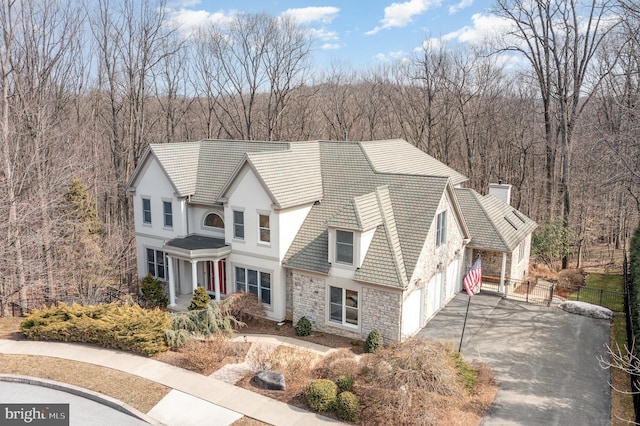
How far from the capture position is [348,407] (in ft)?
40.9

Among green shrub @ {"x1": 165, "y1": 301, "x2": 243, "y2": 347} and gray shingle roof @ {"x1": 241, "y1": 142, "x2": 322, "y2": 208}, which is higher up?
gray shingle roof @ {"x1": 241, "y1": 142, "x2": 322, "y2": 208}

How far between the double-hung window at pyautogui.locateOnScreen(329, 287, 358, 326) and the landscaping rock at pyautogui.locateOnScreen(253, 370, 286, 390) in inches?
195

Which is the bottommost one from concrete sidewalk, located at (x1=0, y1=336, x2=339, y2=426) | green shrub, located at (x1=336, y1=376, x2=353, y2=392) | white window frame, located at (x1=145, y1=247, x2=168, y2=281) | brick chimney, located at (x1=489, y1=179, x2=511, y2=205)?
concrete sidewalk, located at (x1=0, y1=336, x2=339, y2=426)

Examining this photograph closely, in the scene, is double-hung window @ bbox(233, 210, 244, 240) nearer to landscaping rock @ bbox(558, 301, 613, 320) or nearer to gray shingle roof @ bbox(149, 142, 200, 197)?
gray shingle roof @ bbox(149, 142, 200, 197)

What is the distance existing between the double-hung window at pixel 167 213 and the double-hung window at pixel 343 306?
34.5ft

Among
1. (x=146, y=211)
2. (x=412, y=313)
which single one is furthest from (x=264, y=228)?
(x=146, y=211)

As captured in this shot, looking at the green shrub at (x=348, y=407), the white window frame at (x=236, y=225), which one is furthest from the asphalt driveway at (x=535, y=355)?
the white window frame at (x=236, y=225)

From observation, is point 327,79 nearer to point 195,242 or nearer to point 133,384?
point 195,242

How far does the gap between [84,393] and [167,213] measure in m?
11.9

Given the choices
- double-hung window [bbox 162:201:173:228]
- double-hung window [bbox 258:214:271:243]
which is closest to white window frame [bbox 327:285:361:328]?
double-hung window [bbox 258:214:271:243]

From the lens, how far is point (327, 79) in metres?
55.1

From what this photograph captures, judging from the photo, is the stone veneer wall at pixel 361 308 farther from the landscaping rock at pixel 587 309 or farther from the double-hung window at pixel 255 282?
the landscaping rock at pixel 587 309

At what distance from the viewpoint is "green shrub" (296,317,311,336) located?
1888 centimetres

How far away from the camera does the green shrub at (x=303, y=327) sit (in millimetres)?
18875
